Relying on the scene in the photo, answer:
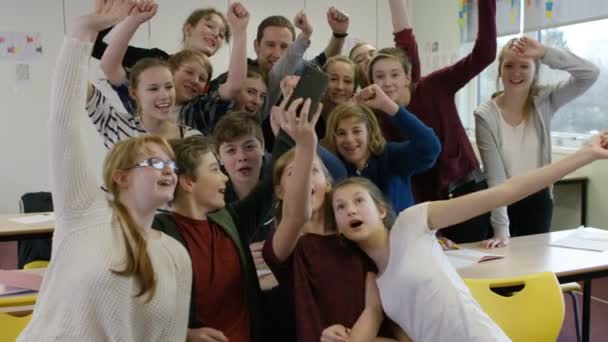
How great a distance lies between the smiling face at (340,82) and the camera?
2756 millimetres

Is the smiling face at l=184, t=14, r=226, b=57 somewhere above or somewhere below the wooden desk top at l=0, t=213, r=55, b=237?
above

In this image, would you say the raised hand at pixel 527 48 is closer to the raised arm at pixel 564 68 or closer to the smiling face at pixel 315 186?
the raised arm at pixel 564 68

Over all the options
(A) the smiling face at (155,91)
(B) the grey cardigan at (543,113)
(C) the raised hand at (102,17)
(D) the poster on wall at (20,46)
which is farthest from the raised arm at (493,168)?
(D) the poster on wall at (20,46)

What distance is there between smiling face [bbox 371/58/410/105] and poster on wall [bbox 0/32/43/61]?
3.81m

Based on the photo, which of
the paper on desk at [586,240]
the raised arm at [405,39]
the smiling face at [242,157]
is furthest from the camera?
the raised arm at [405,39]

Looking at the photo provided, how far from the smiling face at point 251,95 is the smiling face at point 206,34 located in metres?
0.43

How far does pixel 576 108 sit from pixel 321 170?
3872 millimetres

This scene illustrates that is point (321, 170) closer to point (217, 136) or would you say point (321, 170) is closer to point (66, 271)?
Answer: point (217, 136)

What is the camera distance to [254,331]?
172 centimetres

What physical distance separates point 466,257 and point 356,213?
842mm

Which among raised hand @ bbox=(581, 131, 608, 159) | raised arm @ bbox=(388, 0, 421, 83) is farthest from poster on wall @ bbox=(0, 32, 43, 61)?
raised hand @ bbox=(581, 131, 608, 159)

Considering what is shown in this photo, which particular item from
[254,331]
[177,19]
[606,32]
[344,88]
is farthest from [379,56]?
[177,19]

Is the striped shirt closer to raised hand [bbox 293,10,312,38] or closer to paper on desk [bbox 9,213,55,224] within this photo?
raised hand [bbox 293,10,312,38]

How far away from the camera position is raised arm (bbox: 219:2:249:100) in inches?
91.4
